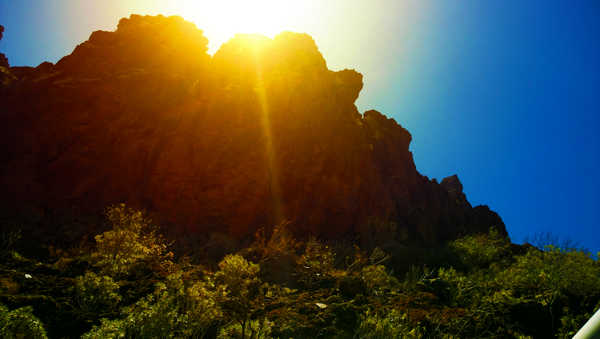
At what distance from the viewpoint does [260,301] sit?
420 inches

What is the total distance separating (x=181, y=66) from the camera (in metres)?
48.0

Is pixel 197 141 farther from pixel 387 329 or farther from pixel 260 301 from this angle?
pixel 387 329

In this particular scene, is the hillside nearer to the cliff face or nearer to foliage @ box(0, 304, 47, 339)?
the cliff face

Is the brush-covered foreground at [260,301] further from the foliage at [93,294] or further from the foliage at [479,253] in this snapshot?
the foliage at [479,253]

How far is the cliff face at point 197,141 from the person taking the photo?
106 feet

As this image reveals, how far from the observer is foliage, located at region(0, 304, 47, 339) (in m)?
5.67

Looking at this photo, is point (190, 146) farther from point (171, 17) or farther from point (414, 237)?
point (414, 237)

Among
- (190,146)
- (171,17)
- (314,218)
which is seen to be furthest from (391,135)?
(171,17)

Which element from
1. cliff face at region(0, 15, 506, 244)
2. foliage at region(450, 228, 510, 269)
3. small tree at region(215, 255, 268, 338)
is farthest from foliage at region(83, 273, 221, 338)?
foliage at region(450, 228, 510, 269)

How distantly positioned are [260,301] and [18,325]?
6786mm

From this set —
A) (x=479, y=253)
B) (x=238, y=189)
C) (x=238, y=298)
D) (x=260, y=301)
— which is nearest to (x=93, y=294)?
(x=238, y=298)

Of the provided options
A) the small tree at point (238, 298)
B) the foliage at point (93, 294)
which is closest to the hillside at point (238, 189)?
the small tree at point (238, 298)

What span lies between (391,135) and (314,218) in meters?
30.8

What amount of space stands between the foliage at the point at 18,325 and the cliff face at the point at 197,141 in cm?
2740
